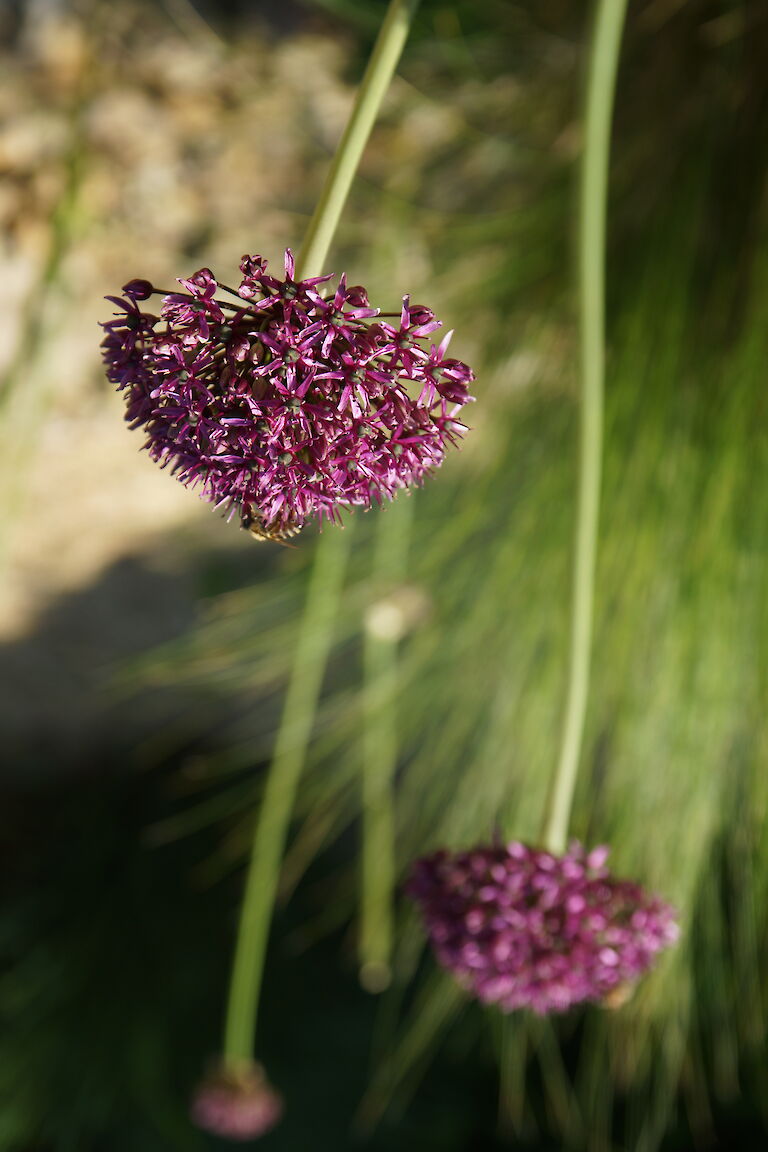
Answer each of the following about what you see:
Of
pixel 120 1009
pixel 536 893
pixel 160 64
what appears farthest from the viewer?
pixel 120 1009

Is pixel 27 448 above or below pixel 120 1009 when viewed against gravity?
above

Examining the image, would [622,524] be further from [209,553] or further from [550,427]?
[209,553]

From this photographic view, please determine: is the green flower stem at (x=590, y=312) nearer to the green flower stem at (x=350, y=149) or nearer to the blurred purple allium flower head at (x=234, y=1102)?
the green flower stem at (x=350, y=149)

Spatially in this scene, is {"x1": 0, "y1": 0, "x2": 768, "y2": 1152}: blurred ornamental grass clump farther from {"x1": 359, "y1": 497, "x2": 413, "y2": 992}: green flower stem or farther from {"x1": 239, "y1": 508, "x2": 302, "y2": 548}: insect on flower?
{"x1": 239, "y1": 508, "x2": 302, "y2": 548}: insect on flower

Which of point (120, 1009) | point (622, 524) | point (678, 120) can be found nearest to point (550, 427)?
point (622, 524)

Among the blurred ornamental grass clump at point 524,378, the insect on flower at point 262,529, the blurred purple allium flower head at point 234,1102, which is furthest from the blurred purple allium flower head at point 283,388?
the blurred purple allium flower head at point 234,1102

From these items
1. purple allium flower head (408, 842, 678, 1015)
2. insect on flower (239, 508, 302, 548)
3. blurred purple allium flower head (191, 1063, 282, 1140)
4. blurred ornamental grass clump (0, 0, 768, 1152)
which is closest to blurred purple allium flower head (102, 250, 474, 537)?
insect on flower (239, 508, 302, 548)
